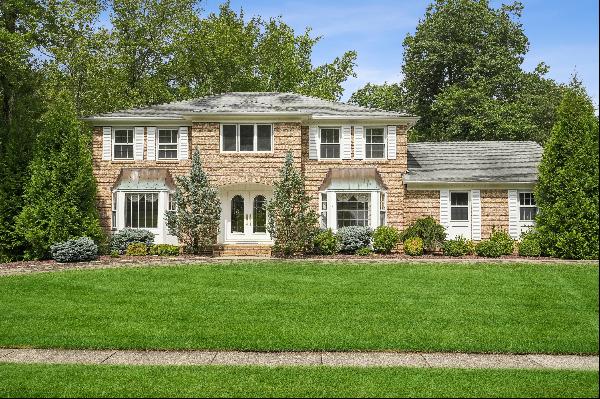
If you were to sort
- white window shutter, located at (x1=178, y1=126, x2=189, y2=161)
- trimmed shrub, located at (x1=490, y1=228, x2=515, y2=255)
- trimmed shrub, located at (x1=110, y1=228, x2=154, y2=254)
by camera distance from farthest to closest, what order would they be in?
white window shutter, located at (x1=178, y1=126, x2=189, y2=161)
trimmed shrub, located at (x1=110, y1=228, x2=154, y2=254)
trimmed shrub, located at (x1=490, y1=228, x2=515, y2=255)

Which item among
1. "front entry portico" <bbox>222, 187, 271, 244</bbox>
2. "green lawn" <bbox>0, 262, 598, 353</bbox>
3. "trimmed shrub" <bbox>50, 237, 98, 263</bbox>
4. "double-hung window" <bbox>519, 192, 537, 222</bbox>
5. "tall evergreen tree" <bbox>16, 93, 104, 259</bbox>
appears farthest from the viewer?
"front entry portico" <bbox>222, 187, 271, 244</bbox>

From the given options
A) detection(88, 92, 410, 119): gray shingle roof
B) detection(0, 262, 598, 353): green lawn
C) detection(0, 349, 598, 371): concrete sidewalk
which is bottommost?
detection(0, 349, 598, 371): concrete sidewalk

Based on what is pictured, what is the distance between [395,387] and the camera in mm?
7211

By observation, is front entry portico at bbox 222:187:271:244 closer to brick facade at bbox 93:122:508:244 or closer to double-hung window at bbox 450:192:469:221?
brick facade at bbox 93:122:508:244

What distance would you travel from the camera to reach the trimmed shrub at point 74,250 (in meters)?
20.6

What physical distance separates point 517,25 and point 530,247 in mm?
22712

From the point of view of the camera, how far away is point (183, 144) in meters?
25.4

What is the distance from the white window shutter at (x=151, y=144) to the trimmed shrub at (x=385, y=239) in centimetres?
969

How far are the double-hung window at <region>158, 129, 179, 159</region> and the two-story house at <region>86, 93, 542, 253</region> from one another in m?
0.04

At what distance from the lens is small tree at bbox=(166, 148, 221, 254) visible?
23.0 metres

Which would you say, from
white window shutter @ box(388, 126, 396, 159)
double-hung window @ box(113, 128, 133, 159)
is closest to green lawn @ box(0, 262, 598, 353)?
white window shutter @ box(388, 126, 396, 159)

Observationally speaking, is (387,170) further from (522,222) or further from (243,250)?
(243,250)

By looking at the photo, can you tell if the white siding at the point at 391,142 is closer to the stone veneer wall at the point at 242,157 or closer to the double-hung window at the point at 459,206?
the double-hung window at the point at 459,206

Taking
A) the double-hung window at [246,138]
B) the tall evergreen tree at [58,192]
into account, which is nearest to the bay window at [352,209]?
the double-hung window at [246,138]
